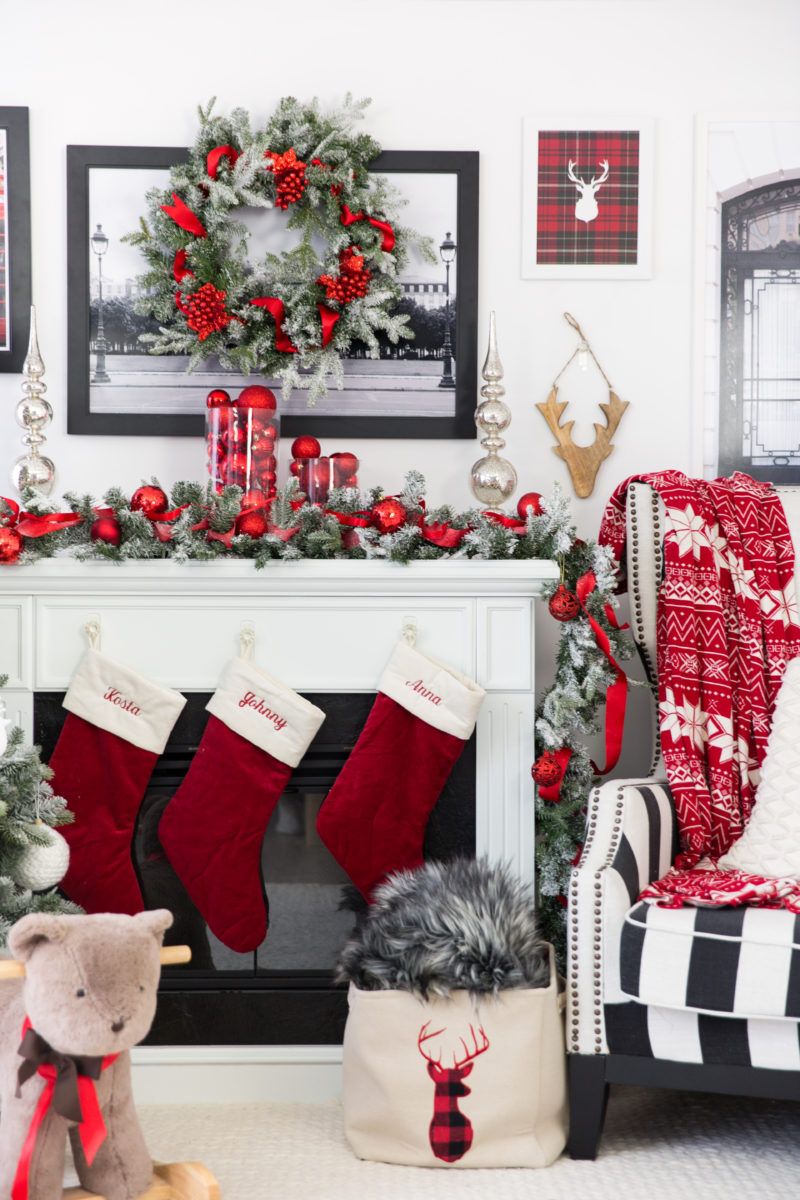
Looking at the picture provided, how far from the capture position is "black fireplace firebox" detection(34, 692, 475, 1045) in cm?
218

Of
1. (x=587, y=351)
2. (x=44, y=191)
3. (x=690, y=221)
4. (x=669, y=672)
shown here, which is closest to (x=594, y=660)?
(x=669, y=672)

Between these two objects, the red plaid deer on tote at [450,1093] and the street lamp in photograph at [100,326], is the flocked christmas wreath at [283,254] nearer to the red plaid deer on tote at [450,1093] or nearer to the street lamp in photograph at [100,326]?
the street lamp in photograph at [100,326]

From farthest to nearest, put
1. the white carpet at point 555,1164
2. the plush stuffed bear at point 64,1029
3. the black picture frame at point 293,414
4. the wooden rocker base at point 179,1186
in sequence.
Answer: the black picture frame at point 293,414
the white carpet at point 555,1164
the wooden rocker base at point 179,1186
the plush stuffed bear at point 64,1029

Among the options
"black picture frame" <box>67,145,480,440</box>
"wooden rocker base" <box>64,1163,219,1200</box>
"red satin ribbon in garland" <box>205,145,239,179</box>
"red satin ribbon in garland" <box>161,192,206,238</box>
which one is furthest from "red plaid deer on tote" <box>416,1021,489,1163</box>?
"red satin ribbon in garland" <box>205,145,239,179</box>

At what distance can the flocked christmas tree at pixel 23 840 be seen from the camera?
179cm

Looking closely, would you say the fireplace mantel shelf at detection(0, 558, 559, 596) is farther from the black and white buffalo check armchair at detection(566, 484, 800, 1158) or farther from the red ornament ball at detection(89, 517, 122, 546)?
the black and white buffalo check armchair at detection(566, 484, 800, 1158)

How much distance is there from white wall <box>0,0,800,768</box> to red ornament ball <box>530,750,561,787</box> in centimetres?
66

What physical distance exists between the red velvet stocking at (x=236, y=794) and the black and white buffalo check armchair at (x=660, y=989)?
0.62 m

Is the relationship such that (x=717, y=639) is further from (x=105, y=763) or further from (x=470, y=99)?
(x=470, y=99)

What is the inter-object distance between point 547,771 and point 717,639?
45cm

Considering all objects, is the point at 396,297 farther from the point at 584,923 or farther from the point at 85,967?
the point at 85,967

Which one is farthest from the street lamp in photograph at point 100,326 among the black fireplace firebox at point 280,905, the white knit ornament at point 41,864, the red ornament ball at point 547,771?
the red ornament ball at point 547,771

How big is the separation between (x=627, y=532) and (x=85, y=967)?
1368 millimetres

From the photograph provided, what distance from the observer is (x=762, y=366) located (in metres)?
2.58
